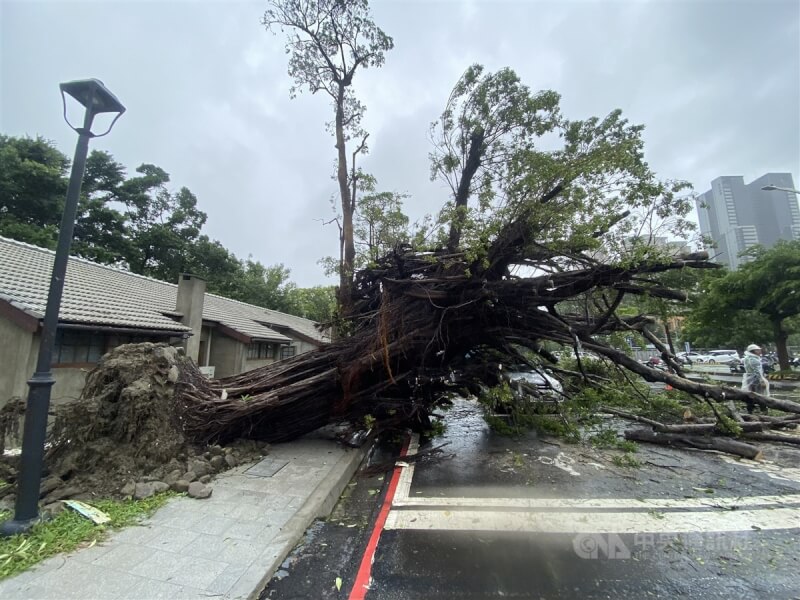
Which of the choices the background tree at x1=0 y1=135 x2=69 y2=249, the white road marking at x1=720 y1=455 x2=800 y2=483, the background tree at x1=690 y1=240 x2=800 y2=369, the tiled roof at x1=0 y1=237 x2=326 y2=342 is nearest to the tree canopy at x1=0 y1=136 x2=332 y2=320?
the background tree at x1=0 y1=135 x2=69 y2=249

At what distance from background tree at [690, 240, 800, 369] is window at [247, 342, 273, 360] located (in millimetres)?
19217

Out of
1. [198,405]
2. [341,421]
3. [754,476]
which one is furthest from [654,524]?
[198,405]

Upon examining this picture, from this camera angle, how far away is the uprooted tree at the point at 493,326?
5.59 meters

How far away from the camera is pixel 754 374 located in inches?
341

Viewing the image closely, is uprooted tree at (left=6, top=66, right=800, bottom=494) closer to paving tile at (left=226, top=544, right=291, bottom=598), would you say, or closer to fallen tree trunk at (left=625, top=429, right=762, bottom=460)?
fallen tree trunk at (left=625, top=429, right=762, bottom=460)

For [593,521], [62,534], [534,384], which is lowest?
[593,521]

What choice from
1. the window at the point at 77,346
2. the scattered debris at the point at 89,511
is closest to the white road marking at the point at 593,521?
the scattered debris at the point at 89,511

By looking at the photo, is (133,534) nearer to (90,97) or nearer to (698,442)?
(90,97)

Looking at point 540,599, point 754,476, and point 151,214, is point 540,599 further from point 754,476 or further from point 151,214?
point 151,214

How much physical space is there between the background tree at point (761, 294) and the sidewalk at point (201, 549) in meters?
17.4

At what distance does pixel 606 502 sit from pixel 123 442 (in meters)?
6.36

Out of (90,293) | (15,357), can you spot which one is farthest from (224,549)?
(90,293)

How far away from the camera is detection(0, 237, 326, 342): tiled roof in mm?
7789

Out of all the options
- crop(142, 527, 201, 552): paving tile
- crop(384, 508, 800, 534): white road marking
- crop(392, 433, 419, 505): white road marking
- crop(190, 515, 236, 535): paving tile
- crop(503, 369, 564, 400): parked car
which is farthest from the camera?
crop(503, 369, 564, 400): parked car
